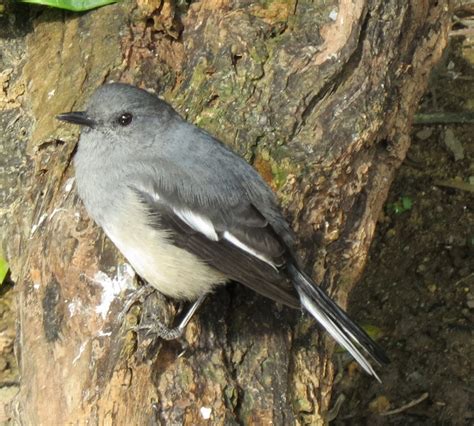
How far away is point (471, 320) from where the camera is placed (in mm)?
6094

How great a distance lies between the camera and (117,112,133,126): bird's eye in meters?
4.43

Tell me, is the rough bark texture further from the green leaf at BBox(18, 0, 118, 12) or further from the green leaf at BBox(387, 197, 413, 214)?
the green leaf at BBox(387, 197, 413, 214)

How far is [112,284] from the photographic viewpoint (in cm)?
417

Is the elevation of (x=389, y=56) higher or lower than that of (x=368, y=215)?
higher

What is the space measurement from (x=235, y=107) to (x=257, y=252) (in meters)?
0.91

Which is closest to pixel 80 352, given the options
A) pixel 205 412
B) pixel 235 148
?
pixel 205 412

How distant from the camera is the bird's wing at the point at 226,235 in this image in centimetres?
401

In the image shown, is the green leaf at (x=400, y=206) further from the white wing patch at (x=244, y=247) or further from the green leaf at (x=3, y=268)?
the green leaf at (x=3, y=268)

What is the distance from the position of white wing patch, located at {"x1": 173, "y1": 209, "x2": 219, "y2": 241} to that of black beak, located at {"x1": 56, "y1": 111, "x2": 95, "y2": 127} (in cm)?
67

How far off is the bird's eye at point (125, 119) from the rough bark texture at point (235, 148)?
408 millimetres

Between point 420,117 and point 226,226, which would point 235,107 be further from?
point 420,117

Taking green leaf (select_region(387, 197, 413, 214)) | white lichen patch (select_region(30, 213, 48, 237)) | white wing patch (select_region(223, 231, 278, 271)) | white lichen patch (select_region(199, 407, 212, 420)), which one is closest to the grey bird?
white wing patch (select_region(223, 231, 278, 271))

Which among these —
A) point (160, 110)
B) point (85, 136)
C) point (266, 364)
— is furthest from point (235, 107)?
point (266, 364)

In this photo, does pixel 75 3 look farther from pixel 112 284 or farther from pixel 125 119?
pixel 112 284
